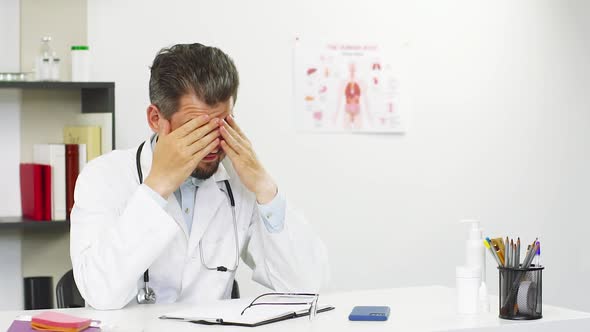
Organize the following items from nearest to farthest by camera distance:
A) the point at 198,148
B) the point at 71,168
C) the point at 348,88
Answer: the point at 198,148
the point at 71,168
the point at 348,88

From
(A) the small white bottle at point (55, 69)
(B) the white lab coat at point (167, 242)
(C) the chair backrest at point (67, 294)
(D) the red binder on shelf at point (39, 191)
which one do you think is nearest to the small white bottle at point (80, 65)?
(A) the small white bottle at point (55, 69)

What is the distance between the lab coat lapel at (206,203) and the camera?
2234mm

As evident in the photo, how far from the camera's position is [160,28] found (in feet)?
10.8

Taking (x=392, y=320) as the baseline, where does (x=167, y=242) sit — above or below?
above

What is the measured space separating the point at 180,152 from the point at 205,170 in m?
0.17

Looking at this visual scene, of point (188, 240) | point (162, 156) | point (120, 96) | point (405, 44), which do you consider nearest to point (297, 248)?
point (188, 240)

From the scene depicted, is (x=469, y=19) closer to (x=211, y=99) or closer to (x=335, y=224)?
(x=335, y=224)

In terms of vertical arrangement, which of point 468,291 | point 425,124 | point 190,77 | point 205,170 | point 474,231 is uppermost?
point 190,77

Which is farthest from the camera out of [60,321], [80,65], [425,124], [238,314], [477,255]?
[425,124]

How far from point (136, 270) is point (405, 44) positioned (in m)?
2.08

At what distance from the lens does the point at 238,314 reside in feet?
5.72

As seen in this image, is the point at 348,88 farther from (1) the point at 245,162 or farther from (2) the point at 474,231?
(2) the point at 474,231

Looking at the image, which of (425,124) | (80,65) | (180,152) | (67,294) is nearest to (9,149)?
(80,65)

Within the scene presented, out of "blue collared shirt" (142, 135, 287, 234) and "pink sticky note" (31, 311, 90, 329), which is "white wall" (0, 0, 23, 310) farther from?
"pink sticky note" (31, 311, 90, 329)
